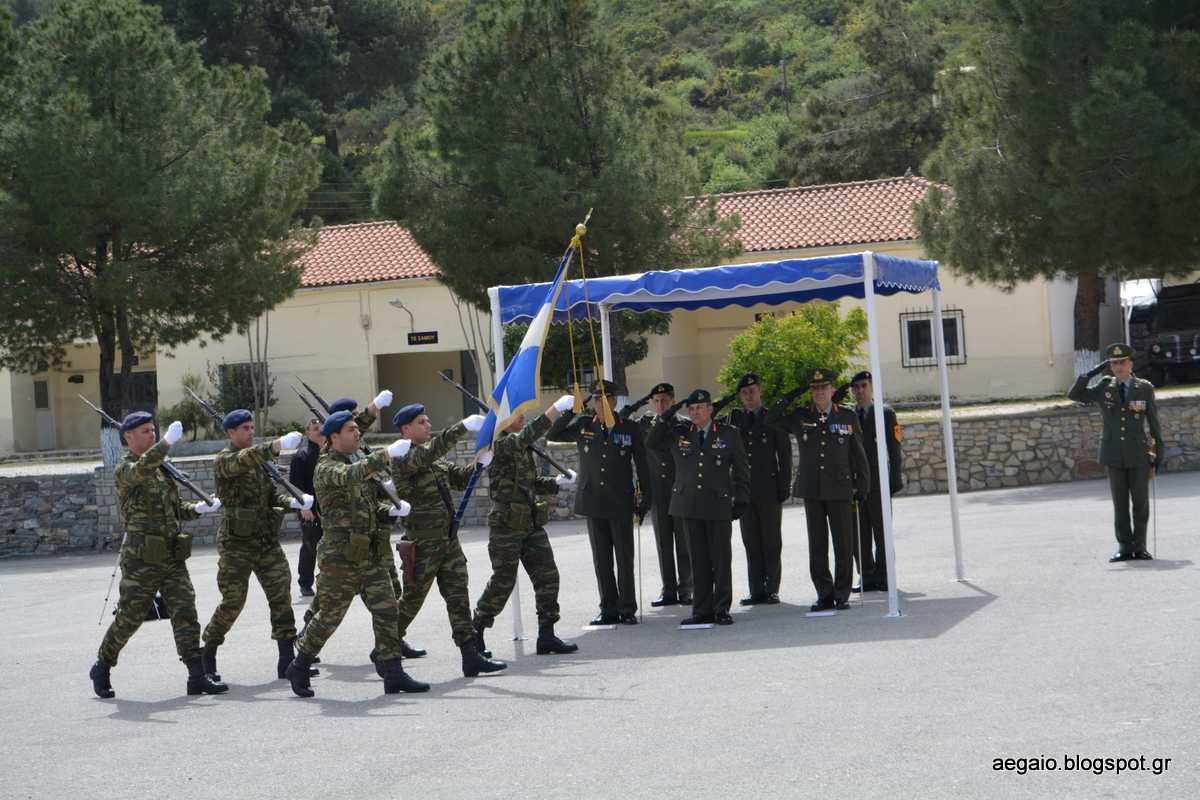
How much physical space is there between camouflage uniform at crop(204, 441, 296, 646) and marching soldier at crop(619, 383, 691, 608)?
10.1ft

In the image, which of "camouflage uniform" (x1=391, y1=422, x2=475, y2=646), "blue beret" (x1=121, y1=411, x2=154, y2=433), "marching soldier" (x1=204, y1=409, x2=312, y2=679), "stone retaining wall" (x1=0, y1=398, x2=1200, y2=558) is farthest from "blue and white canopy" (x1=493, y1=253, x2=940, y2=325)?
"stone retaining wall" (x1=0, y1=398, x2=1200, y2=558)

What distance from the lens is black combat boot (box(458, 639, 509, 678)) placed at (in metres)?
7.70

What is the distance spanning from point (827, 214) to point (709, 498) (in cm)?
2227

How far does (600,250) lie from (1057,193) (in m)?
7.64

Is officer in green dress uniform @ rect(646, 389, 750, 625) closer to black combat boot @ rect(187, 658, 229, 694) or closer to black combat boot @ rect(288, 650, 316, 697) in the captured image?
black combat boot @ rect(288, 650, 316, 697)

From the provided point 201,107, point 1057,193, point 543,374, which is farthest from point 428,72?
point 1057,193

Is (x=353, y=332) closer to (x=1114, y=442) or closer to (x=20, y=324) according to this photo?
(x=20, y=324)

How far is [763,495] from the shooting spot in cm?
974

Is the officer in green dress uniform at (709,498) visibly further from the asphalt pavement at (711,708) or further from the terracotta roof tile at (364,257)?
the terracotta roof tile at (364,257)

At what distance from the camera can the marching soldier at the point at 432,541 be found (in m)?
7.70

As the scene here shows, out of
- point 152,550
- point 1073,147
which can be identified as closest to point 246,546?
point 152,550

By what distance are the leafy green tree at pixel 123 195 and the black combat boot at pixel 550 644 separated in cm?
1306

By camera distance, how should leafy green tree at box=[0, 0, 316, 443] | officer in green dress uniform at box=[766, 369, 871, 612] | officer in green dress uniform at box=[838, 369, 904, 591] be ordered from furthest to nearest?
leafy green tree at box=[0, 0, 316, 443], officer in green dress uniform at box=[838, 369, 904, 591], officer in green dress uniform at box=[766, 369, 871, 612]

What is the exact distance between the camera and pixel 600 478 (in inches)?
361
